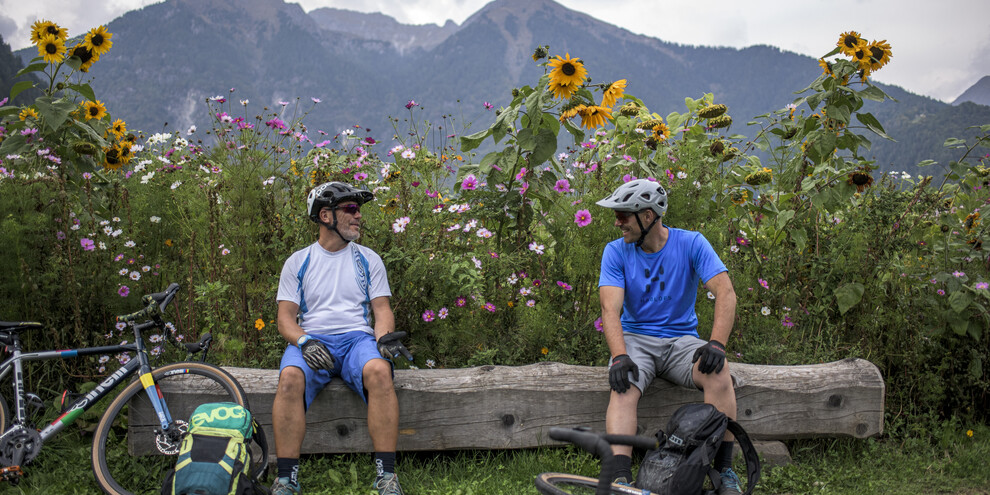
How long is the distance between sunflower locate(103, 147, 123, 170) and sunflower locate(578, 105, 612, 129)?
346 centimetres

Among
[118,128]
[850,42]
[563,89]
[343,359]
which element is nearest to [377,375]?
[343,359]

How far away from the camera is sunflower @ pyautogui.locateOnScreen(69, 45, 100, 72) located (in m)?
4.51

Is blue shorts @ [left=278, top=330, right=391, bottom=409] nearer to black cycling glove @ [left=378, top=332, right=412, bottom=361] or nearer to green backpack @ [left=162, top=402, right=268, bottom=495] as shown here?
black cycling glove @ [left=378, top=332, right=412, bottom=361]

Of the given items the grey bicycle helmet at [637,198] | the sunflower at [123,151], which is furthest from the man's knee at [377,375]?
the sunflower at [123,151]

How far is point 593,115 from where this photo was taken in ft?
13.7

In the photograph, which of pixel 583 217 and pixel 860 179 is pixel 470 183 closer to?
pixel 583 217

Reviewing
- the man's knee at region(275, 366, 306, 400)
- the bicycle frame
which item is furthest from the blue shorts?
the bicycle frame

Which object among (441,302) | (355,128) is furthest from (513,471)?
(355,128)

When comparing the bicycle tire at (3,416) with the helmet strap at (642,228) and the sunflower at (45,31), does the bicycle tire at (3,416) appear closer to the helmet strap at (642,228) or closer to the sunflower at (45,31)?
the sunflower at (45,31)

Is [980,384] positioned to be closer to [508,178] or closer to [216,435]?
[508,178]

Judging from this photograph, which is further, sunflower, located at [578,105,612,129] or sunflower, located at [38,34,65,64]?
sunflower, located at [38,34,65,64]

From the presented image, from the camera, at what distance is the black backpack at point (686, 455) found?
2.88 m

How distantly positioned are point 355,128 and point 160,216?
165 centimetres

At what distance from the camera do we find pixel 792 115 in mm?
5148
